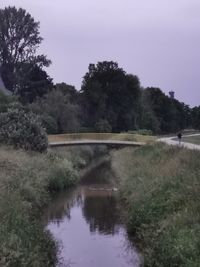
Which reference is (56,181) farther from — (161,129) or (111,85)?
(161,129)

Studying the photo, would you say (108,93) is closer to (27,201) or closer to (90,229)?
(27,201)

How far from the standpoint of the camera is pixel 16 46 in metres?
83.4

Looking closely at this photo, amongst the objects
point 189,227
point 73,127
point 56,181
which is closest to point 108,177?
point 56,181

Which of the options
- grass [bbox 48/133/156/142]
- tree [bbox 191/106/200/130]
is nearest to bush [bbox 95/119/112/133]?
grass [bbox 48/133/156/142]

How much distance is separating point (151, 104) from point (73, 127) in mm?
29298

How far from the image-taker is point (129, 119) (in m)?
75.1

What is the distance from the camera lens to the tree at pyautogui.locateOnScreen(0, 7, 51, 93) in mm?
81500

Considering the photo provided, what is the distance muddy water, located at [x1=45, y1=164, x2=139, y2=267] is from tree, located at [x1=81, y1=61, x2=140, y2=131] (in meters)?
34.9

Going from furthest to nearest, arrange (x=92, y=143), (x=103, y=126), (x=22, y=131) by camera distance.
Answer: (x=103, y=126)
(x=92, y=143)
(x=22, y=131)

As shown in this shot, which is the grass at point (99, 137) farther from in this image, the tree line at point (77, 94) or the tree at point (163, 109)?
the tree at point (163, 109)

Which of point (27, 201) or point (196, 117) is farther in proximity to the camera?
point (196, 117)

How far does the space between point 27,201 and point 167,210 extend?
718cm

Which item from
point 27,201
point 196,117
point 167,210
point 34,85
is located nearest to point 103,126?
point 34,85

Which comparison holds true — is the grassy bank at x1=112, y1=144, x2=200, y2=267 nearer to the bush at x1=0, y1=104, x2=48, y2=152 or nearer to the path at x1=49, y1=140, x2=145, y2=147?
the bush at x1=0, y1=104, x2=48, y2=152
